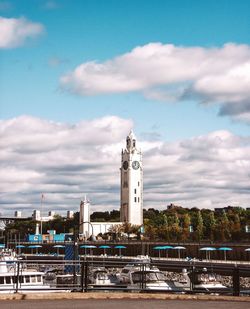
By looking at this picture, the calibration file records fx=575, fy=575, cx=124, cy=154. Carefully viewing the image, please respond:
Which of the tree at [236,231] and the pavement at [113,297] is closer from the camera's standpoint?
the pavement at [113,297]

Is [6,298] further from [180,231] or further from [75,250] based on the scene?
[180,231]

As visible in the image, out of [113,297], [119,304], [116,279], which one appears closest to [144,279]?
[113,297]

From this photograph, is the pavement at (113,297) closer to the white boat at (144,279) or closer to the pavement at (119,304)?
the pavement at (119,304)

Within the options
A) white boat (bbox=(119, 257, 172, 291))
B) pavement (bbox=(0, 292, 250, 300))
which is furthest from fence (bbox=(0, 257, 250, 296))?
pavement (bbox=(0, 292, 250, 300))

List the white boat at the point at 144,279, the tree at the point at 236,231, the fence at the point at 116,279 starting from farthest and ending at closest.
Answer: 1. the tree at the point at 236,231
2. the white boat at the point at 144,279
3. the fence at the point at 116,279

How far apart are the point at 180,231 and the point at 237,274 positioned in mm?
141745

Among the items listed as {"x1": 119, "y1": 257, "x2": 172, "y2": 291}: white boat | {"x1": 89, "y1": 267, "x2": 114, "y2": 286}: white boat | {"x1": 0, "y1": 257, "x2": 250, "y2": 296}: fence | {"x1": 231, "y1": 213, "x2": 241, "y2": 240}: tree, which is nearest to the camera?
{"x1": 0, "y1": 257, "x2": 250, "y2": 296}: fence

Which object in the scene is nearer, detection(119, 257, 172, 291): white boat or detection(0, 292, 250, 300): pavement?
detection(0, 292, 250, 300): pavement

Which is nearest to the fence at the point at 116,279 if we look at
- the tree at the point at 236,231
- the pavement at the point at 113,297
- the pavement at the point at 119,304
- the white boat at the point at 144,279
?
the white boat at the point at 144,279

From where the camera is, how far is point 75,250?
177 ft

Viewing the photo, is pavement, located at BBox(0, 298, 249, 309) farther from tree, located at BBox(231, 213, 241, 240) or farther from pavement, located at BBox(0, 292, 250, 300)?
tree, located at BBox(231, 213, 241, 240)

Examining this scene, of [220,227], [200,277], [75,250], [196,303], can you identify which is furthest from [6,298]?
[220,227]

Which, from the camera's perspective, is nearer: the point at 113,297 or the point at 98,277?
the point at 113,297

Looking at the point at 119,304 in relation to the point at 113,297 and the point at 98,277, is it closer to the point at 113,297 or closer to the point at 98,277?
the point at 113,297
